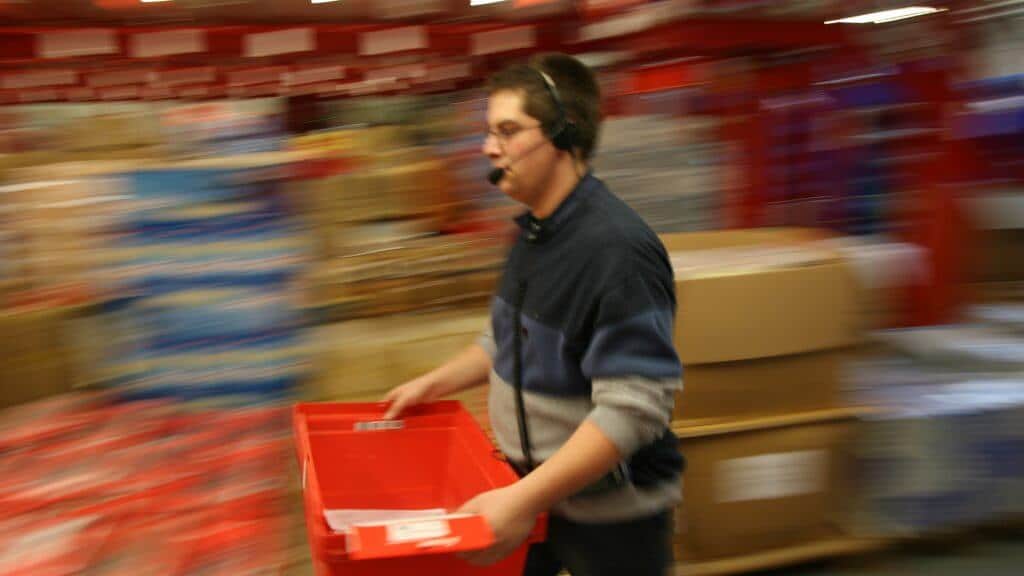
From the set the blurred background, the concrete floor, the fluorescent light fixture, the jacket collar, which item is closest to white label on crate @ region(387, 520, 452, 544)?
the jacket collar

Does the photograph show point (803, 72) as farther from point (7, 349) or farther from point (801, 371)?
point (7, 349)

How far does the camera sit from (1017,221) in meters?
5.67

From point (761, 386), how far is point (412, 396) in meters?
1.21

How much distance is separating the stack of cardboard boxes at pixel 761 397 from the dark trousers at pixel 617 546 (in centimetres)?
94

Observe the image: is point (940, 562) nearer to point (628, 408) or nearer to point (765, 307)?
point (765, 307)

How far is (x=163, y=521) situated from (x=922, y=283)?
9.46 ft

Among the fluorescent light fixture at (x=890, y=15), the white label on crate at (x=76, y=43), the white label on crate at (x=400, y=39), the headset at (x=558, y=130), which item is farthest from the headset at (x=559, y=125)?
the white label on crate at (x=76, y=43)

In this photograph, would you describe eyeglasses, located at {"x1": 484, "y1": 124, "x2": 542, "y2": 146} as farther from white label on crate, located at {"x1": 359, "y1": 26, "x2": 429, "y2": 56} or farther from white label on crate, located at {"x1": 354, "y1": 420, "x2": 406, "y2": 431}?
white label on crate, located at {"x1": 359, "y1": 26, "x2": 429, "y2": 56}

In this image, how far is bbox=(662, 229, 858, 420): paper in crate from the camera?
8.06ft

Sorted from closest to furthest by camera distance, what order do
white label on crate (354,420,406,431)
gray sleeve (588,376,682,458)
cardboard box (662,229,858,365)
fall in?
gray sleeve (588,376,682,458)
white label on crate (354,420,406,431)
cardboard box (662,229,858,365)

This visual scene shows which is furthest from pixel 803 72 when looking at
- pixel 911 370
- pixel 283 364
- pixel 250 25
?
pixel 250 25

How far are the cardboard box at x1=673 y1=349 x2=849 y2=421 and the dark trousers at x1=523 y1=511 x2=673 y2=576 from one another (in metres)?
0.98

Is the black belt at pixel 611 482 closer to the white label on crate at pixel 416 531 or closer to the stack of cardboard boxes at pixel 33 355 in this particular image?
the white label on crate at pixel 416 531

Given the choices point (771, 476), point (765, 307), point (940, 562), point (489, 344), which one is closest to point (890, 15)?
point (765, 307)
